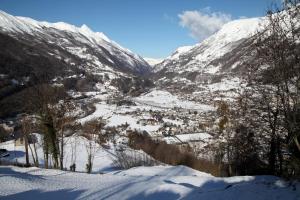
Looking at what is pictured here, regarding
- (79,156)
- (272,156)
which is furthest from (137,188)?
(79,156)

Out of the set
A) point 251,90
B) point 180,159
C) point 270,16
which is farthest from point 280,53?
point 180,159

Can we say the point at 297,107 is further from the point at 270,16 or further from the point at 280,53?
the point at 270,16

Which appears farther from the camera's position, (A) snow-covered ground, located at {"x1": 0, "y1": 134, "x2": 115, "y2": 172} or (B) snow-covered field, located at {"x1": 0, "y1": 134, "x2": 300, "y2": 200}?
(A) snow-covered ground, located at {"x1": 0, "y1": 134, "x2": 115, "y2": 172}

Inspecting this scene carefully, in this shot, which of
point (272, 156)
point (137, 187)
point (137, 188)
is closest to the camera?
point (137, 188)

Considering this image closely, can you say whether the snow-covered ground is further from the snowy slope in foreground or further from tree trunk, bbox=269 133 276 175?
tree trunk, bbox=269 133 276 175

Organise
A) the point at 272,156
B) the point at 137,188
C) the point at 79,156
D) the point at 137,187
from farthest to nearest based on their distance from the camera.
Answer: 1. the point at 79,156
2. the point at 272,156
3. the point at 137,187
4. the point at 137,188

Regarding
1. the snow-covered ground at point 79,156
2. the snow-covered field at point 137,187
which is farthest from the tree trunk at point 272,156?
the snow-covered ground at point 79,156

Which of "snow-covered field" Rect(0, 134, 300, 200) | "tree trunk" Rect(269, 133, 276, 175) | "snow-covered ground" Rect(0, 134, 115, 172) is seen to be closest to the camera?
"snow-covered field" Rect(0, 134, 300, 200)

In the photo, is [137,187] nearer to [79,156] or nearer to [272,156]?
[272,156]

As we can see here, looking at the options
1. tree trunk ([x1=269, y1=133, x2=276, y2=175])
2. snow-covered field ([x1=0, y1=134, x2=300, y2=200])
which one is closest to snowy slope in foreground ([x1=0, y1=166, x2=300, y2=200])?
snow-covered field ([x1=0, y1=134, x2=300, y2=200])
